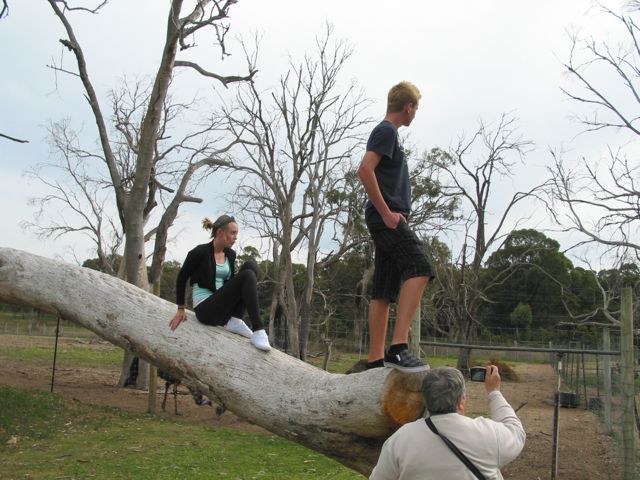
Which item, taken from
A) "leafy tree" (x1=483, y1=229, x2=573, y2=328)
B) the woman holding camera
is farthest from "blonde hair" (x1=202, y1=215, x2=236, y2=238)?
"leafy tree" (x1=483, y1=229, x2=573, y2=328)

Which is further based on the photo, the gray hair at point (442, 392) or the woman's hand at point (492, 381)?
the woman's hand at point (492, 381)

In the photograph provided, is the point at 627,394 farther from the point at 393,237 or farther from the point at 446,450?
the point at 446,450

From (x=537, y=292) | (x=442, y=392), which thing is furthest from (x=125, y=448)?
(x=537, y=292)

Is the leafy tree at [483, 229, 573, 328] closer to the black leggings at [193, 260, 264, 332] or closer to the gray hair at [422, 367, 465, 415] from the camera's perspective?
the black leggings at [193, 260, 264, 332]

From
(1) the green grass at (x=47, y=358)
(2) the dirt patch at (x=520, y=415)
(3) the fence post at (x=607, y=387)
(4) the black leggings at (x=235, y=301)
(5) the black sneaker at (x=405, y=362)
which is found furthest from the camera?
(1) the green grass at (x=47, y=358)

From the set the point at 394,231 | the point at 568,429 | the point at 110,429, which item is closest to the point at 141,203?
the point at 110,429

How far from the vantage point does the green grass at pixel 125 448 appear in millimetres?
7480

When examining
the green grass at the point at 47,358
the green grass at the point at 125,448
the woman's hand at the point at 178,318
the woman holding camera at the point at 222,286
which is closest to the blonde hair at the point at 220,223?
the woman holding camera at the point at 222,286

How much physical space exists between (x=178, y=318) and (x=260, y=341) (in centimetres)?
65

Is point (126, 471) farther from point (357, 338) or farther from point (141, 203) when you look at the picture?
point (357, 338)

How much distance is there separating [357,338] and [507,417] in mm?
29795

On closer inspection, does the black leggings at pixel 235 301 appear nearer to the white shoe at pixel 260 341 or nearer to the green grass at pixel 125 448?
the white shoe at pixel 260 341

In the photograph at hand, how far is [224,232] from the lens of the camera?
4.44 metres

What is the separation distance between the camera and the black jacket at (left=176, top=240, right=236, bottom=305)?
4480 mm
